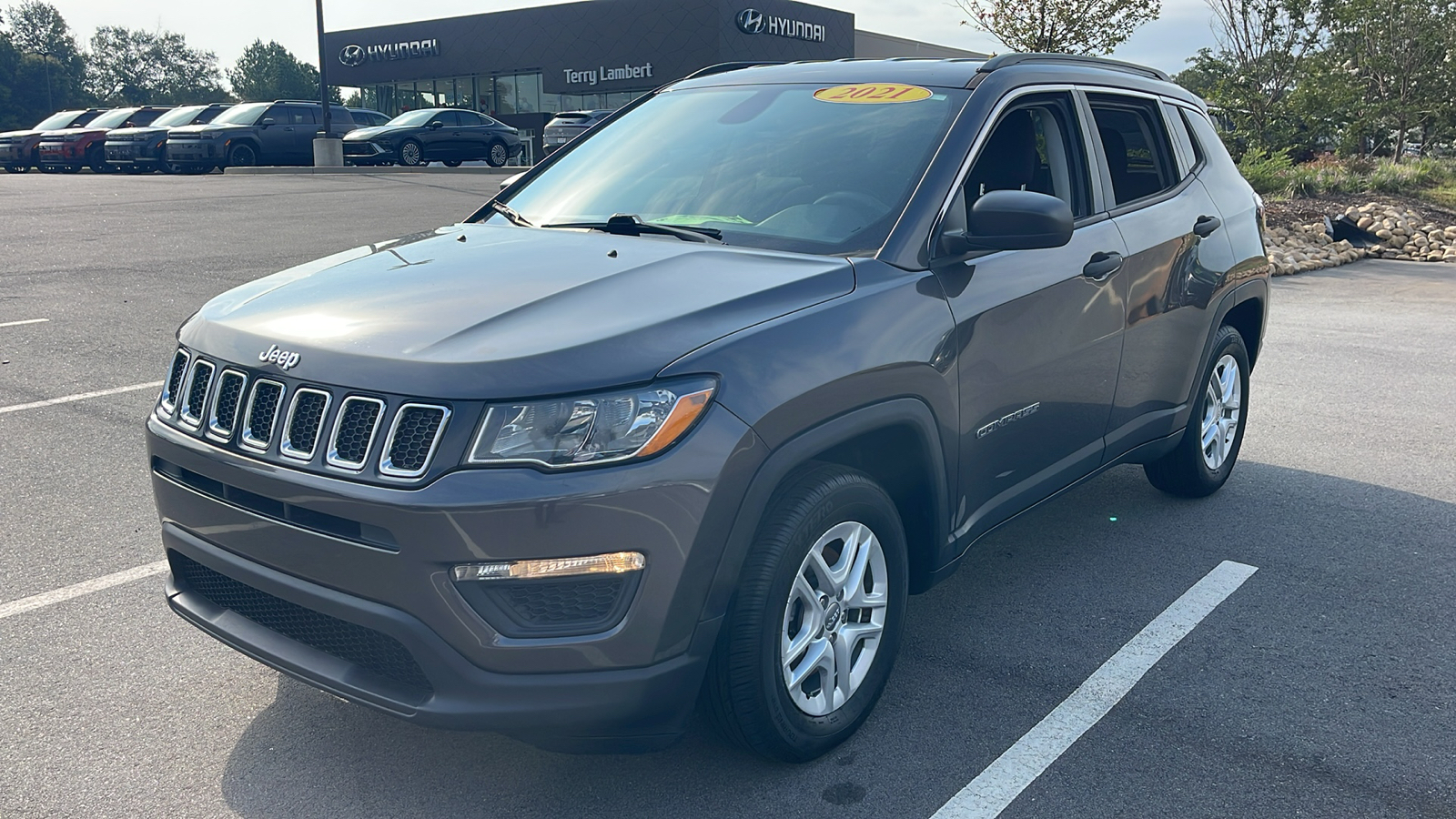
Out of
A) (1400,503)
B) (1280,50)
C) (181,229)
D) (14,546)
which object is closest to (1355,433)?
(1400,503)

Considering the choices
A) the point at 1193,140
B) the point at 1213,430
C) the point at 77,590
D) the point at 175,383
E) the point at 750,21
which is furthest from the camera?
the point at 750,21

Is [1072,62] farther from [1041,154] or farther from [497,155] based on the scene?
[497,155]

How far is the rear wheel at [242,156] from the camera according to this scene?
26922 millimetres

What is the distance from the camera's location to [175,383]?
3.12 m

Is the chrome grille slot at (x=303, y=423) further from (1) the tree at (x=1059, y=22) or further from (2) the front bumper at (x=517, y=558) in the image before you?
(1) the tree at (x=1059, y=22)

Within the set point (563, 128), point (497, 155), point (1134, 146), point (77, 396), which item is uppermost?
point (563, 128)

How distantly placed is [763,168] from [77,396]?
4911mm

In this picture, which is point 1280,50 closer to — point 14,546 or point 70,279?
point 70,279

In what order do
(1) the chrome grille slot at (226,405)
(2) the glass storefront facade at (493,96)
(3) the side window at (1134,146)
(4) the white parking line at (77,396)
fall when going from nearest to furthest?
(1) the chrome grille slot at (226,405) < (3) the side window at (1134,146) < (4) the white parking line at (77,396) < (2) the glass storefront facade at (493,96)

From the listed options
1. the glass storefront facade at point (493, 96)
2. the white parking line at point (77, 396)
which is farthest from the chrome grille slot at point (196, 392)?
the glass storefront facade at point (493, 96)

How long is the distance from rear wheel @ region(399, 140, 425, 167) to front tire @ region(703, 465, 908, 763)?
1083 inches

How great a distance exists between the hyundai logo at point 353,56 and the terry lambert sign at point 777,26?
829 inches

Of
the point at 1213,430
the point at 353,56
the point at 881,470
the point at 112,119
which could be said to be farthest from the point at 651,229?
the point at 353,56

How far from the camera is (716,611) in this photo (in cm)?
268
